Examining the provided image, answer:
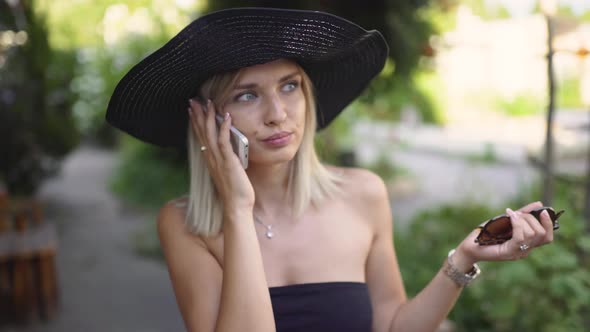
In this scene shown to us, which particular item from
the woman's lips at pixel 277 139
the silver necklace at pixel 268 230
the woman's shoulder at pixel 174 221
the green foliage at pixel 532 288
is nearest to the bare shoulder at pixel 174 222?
the woman's shoulder at pixel 174 221

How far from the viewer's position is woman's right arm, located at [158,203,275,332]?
1.49 meters

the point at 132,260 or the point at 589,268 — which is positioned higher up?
the point at 589,268

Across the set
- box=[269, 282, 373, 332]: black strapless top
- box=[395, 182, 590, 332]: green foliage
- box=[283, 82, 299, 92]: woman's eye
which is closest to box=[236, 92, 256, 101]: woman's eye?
box=[283, 82, 299, 92]: woman's eye

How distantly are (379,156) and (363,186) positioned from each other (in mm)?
6907

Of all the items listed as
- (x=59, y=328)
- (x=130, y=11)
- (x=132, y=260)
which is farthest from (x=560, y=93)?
(x=59, y=328)

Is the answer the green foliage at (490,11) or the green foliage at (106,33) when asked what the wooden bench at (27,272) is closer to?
the green foliage at (106,33)

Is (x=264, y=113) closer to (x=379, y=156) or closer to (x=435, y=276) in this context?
(x=435, y=276)

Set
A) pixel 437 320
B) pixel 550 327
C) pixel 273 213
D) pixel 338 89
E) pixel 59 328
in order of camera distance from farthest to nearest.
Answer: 1. pixel 59 328
2. pixel 550 327
3. pixel 338 89
4. pixel 273 213
5. pixel 437 320

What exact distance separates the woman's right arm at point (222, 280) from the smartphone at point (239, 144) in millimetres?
148

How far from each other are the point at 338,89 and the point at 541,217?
882mm

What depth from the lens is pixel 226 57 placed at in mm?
1557

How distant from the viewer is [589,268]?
3402 millimetres

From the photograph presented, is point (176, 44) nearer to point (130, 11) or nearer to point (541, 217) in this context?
point (541, 217)

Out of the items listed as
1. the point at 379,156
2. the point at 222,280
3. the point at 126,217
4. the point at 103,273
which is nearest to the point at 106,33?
the point at 126,217
